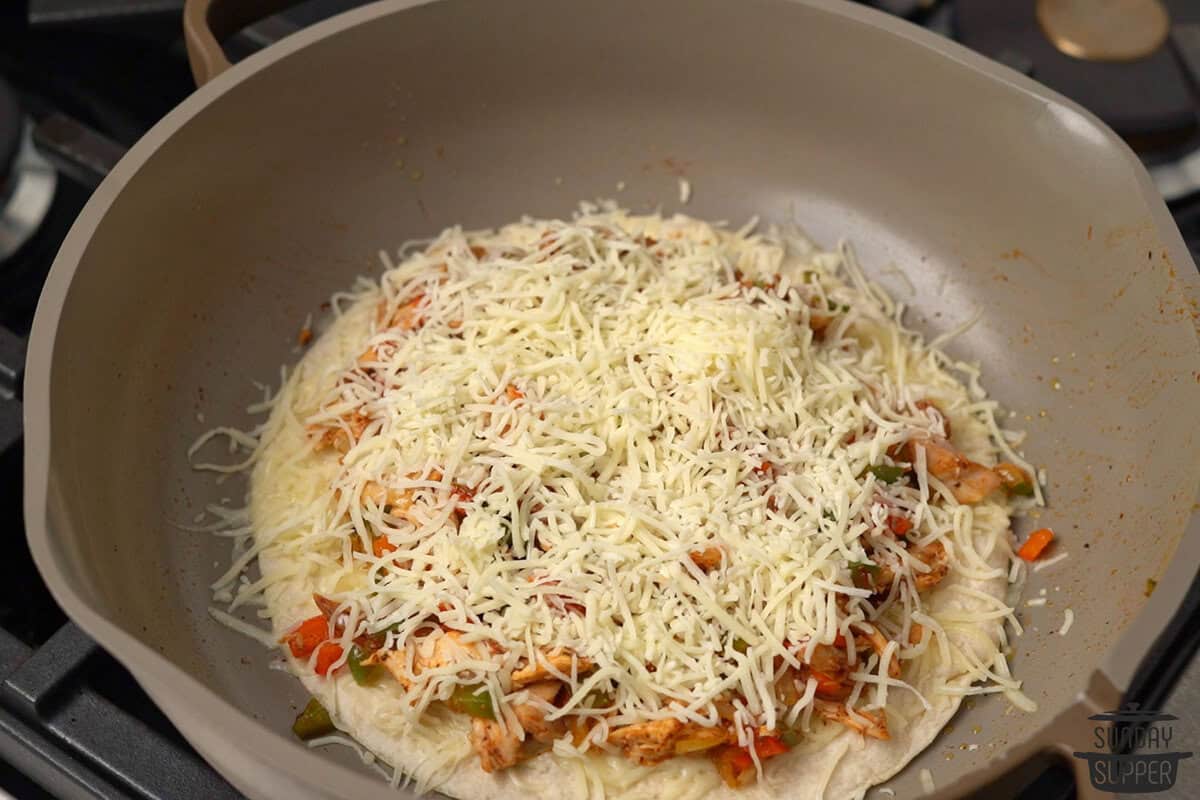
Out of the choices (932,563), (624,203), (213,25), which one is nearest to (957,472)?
(932,563)

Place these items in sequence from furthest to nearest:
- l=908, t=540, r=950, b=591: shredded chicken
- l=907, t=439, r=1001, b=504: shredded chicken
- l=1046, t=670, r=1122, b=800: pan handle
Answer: l=907, t=439, r=1001, b=504: shredded chicken
l=908, t=540, r=950, b=591: shredded chicken
l=1046, t=670, r=1122, b=800: pan handle

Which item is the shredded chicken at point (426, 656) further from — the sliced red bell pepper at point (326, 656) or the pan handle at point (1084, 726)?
the pan handle at point (1084, 726)

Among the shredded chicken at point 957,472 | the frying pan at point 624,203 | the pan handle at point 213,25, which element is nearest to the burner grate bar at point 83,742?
the frying pan at point 624,203

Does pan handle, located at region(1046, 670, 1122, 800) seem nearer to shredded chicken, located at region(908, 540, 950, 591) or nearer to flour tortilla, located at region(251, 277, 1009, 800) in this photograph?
flour tortilla, located at region(251, 277, 1009, 800)

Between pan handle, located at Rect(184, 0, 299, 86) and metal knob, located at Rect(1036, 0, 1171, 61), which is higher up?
pan handle, located at Rect(184, 0, 299, 86)

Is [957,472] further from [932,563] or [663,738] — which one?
[663,738]

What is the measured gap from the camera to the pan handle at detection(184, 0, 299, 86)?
2.10m

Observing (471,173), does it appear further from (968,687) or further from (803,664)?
(968,687)

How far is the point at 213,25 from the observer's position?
2.16m

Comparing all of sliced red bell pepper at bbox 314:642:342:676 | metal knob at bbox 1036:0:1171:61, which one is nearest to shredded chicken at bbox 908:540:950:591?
sliced red bell pepper at bbox 314:642:342:676

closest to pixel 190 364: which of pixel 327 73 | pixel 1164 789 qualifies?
pixel 327 73

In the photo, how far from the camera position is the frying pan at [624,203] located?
5.98 ft

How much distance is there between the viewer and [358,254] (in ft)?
7.86

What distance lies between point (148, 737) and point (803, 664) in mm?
1046
